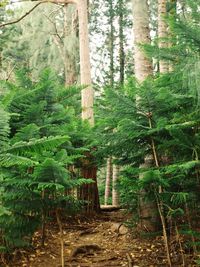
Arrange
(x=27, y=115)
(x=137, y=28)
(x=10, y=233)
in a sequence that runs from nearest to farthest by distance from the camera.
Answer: (x=10, y=233) → (x=27, y=115) → (x=137, y=28)

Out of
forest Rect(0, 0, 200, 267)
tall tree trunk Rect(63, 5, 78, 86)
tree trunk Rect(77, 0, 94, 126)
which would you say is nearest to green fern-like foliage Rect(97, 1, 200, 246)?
forest Rect(0, 0, 200, 267)

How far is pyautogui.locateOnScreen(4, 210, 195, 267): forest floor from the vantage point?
4.61m

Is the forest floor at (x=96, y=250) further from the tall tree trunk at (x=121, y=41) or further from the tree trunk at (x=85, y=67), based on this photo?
the tall tree trunk at (x=121, y=41)

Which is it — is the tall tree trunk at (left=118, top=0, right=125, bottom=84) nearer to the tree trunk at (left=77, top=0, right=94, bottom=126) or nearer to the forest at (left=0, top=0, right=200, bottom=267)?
the tree trunk at (left=77, top=0, right=94, bottom=126)

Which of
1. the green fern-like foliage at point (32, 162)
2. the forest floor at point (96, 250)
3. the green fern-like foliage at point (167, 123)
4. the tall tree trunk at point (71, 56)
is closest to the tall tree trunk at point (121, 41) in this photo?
the tall tree trunk at point (71, 56)

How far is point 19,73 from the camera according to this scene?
582 centimetres

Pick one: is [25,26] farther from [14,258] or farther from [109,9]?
[14,258]

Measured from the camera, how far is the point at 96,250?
536 centimetres

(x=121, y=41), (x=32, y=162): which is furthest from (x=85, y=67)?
(x=121, y=41)

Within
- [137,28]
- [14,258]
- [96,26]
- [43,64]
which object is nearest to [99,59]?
[96,26]

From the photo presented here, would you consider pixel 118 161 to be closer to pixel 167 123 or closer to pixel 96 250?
pixel 167 123

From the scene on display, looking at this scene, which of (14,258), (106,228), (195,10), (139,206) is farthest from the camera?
(106,228)

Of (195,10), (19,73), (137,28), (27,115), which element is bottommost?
(27,115)

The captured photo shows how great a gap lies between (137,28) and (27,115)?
8.92 feet
